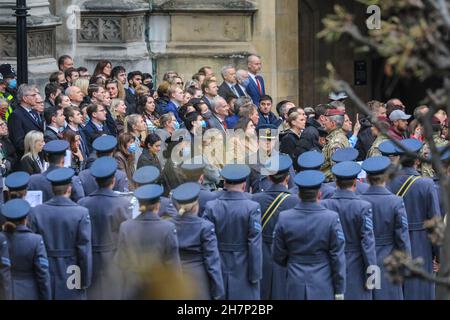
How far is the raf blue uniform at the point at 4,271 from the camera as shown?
474 inches

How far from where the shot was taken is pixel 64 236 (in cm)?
1313

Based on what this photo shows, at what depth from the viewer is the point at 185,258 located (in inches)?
503

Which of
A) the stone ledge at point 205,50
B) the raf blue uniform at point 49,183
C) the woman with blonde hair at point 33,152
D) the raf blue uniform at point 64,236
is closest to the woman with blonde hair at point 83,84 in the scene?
the woman with blonde hair at point 33,152

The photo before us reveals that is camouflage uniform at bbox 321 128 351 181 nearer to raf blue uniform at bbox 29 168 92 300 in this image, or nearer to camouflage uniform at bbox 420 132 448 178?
camouflage uniform at bbox 420 132 448 178

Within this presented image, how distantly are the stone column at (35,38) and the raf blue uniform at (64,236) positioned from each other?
8.23 meters

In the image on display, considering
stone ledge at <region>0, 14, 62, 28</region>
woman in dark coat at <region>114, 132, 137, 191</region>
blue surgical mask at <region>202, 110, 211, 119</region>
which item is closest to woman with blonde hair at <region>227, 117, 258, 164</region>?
woman in dark coat at <region>114, 132, 137, 191</region>

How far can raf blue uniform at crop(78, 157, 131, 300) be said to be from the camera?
13.5 meters

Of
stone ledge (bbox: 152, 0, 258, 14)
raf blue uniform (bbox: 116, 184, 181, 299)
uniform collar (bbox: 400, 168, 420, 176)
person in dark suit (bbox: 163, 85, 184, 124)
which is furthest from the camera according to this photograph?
stone ledge (bbox: 152, 0, 258, 14)

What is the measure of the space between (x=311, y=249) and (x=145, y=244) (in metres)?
1.38

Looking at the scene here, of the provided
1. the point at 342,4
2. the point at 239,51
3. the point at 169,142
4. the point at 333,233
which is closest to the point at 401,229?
the point at 333,233

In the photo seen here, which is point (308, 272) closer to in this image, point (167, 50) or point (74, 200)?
point (74, 200)

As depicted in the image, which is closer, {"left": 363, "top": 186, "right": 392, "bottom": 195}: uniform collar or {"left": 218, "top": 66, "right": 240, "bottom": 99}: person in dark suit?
{"left": 363, "top": 186, "right": 392, "bottom": 195}: uniform collar

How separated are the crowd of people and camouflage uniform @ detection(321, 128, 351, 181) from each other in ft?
0.06

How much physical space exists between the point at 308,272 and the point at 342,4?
14926 millimetres
